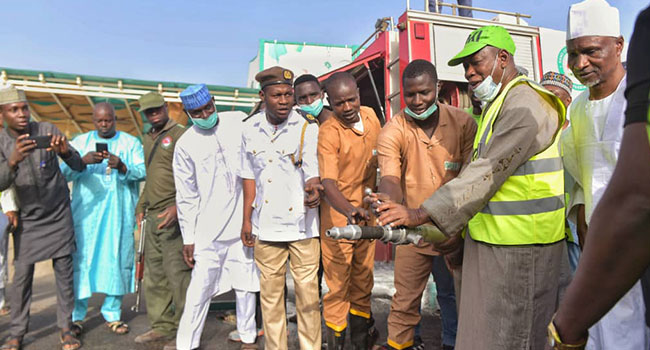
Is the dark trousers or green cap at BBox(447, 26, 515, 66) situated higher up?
green cap at BBox(447, 26, 515, 66)

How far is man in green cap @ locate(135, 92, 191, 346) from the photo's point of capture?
3951 millimetres

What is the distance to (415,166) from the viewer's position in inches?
118

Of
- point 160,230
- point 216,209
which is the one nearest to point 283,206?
point 216,209

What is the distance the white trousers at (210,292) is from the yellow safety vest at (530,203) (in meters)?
2.52

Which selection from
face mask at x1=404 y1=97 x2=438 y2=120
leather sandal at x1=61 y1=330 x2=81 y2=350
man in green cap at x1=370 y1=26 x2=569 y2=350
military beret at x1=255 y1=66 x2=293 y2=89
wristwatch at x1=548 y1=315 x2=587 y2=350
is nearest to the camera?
wristwatch at x1=548 y1=315 x2=587 y2=350

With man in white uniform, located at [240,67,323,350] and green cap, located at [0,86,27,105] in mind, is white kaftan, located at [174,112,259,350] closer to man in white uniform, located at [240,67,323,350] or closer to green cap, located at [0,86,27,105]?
man in white uniform, located at [240,67,323,350]

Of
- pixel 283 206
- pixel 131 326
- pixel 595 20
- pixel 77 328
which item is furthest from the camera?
pixel 131 326

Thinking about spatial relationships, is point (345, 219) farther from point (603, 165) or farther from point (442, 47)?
point (442, 47)

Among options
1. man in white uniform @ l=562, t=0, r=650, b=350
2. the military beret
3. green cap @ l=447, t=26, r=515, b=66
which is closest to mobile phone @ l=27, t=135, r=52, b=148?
the military beret

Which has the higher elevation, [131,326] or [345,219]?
[345,219]

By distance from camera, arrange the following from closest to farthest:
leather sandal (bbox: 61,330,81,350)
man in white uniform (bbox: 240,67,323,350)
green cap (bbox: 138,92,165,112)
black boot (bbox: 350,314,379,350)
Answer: man in white uniform (bbox: 240,67,323,350) → black boot (bbox: 350,314,379,350) → leather sandal (bbox: 61,330,81,350) → green cap (bbox: 138,92,165,112)

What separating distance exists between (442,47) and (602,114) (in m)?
5.22

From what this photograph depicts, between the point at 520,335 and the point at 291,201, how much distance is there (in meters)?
1.85

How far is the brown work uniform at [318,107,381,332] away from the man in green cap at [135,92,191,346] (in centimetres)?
143
